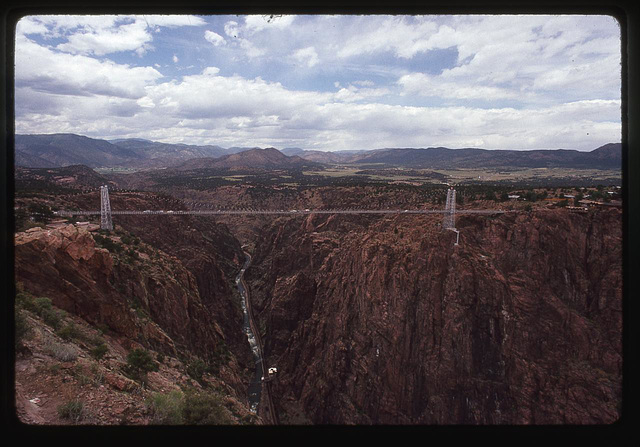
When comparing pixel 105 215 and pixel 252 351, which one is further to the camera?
pixel 252 351

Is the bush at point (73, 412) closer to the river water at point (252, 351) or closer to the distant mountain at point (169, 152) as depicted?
the river water at point (252, 351)

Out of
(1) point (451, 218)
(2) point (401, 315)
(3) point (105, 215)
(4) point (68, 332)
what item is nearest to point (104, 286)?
(4) point (68, 332)

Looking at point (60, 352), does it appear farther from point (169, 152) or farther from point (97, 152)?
point (169, 152)

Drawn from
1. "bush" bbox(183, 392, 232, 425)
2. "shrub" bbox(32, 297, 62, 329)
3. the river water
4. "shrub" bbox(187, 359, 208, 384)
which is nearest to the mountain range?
the river water

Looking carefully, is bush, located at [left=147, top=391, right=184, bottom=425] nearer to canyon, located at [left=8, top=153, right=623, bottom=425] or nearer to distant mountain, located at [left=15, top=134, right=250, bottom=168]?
distant mountain, located at [left=15, top=134, right=250, bottom=168]

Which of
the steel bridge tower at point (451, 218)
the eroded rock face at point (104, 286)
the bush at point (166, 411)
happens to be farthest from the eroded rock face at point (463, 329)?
the bush at point (166, 411)

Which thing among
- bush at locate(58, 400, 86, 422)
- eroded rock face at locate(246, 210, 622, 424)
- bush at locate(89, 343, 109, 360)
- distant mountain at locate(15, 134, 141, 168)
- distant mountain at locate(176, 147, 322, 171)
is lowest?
eroded rock face at locate(246, 210, 622, 424)

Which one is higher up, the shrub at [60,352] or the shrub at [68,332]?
the shrub at [60,352]
